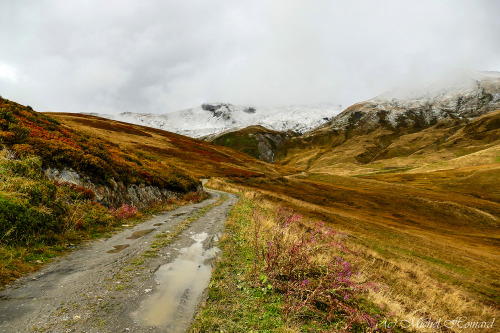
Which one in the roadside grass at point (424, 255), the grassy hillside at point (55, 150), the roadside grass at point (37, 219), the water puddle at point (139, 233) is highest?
the grassy hillside at point (55, 150)

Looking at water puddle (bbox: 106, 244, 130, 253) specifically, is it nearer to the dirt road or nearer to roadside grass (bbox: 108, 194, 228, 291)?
the dirt road

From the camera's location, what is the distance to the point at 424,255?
22344 mm

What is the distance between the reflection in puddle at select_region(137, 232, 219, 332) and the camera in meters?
5.41

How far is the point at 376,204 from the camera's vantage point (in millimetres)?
53438

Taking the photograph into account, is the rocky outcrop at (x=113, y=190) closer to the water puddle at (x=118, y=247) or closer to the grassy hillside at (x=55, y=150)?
the grassy hillside at (x=55, y=150)

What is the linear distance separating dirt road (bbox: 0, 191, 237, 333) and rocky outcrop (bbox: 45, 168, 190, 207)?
6452 millimetres

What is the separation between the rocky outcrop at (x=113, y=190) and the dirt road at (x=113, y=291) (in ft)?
21.2

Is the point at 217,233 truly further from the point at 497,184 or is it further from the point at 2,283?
the point at 497,184

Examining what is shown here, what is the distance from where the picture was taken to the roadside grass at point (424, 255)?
1141cm

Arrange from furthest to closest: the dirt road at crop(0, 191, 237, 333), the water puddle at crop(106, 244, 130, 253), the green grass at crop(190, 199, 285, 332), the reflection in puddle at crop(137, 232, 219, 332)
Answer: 1. the water puddle at crop(106, 244, 130, 253)
2. the reflection in puddle at crop(137, 232, 219, 332)
3. the green grass at crop(190, 199, 285, 332)
4. the dirt road at crop(0, 191, 237, 333)

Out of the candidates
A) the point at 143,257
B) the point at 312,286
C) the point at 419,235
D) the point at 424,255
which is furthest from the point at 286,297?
the point at 419,235

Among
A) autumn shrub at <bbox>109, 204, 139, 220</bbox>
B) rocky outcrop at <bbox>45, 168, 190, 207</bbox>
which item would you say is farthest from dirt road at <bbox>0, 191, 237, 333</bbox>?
rocky outcrop at <bbox>45, 168, 190, 207</bbox>

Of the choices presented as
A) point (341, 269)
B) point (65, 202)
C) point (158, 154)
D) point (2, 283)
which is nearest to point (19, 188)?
point (65, 202)

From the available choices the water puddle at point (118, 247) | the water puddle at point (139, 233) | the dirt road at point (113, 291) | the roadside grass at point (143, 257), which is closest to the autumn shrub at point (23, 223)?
the dirt road at point (113, 291)
